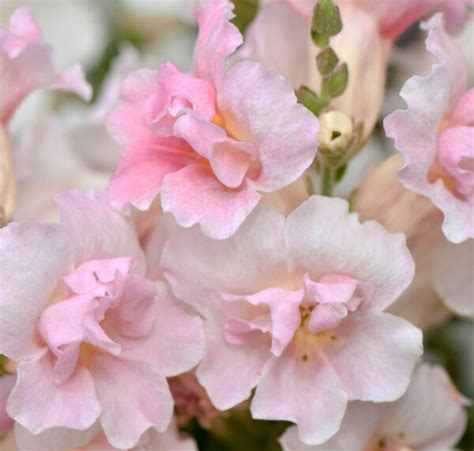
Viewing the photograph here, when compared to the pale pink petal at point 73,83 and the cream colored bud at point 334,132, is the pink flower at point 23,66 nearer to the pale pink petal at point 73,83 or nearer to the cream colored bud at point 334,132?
A: the pale pink petal at point 73,83

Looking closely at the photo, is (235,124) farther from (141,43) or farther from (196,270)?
(141,43)

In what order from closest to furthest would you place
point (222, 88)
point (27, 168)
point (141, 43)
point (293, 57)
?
point (222, 88) → point (293, 57) → point (27, 168) → point (141, 43)

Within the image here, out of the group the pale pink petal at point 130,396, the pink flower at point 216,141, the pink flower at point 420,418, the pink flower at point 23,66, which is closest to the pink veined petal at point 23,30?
the pink flower at point 23,66

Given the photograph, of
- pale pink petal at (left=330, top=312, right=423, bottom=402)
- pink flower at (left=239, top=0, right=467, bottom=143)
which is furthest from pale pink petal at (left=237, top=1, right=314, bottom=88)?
pale pink petal at (left=330, top=312, right=423, bottom=402)

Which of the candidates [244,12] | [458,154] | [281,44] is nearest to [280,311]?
[458,154]

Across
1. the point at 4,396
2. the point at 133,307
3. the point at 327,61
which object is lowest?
the point at 4,396

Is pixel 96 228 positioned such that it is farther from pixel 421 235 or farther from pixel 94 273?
pixel 421 235

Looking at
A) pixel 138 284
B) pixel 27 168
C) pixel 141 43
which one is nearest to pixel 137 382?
pixel 138 284
